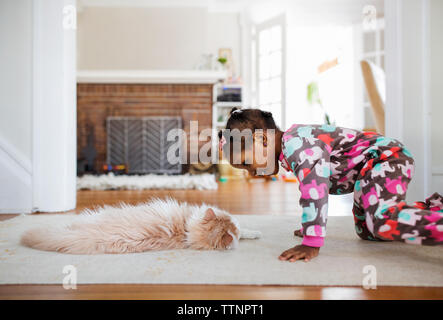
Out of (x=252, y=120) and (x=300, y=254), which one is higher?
(x=252, y=120)

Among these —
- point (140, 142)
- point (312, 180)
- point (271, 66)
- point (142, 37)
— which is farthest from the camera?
point (142, 37)

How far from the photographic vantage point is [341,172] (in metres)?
1.16

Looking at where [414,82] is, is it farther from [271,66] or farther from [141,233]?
[271,66]

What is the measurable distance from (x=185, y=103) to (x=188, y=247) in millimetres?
3447

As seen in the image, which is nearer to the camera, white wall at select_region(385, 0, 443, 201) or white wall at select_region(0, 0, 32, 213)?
white wall at select_region(385, 0, 443, 201)

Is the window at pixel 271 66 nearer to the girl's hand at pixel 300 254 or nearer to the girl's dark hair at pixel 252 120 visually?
the girl's dark hair at pixel 252 120

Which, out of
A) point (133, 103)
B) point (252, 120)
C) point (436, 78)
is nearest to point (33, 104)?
point (252, 120)

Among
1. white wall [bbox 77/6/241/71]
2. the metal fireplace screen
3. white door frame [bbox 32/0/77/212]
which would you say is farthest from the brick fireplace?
white door frame [bbox 32/0/77/212]

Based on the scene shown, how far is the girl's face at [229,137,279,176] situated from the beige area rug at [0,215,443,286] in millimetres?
273

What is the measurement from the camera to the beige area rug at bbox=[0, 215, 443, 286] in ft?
2.68

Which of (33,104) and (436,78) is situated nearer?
(436,78)

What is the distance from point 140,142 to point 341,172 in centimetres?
349

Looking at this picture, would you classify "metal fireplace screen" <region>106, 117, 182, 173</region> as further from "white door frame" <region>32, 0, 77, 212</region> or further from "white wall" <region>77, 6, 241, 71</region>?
"white door frame" <region>32, 0, 77, 212</region>
